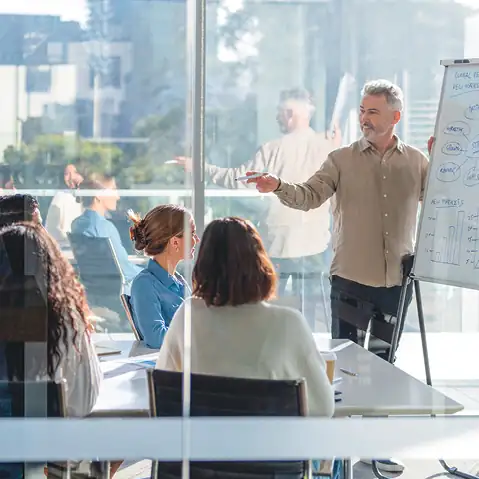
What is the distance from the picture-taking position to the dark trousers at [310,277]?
3723 mm

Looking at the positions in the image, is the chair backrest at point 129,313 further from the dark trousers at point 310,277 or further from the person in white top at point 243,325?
the dark trousers at point 310,277

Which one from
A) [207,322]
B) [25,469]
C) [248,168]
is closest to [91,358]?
[207,322]

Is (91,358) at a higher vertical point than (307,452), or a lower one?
higher

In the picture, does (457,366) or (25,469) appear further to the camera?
(457,366)

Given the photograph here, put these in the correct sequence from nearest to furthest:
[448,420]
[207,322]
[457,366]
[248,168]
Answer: [207,322]
[448,420]
[248,168]
[457,366]

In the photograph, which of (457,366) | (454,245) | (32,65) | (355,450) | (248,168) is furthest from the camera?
(457,366)

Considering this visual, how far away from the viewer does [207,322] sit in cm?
223

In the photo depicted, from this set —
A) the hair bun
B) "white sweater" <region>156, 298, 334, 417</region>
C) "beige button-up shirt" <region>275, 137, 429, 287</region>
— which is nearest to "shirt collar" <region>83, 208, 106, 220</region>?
the hair bun

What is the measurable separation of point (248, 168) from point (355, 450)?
1.48 meters

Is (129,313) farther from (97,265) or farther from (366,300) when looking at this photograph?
(366,300)

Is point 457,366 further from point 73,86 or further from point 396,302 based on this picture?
point 73,86

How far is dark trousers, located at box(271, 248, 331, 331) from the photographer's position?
372 centimetres

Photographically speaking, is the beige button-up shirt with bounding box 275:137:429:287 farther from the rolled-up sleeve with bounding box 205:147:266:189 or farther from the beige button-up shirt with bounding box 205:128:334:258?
the rolled-up sleeve with bounding box 205:147:266:189

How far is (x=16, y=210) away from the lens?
112 inches
